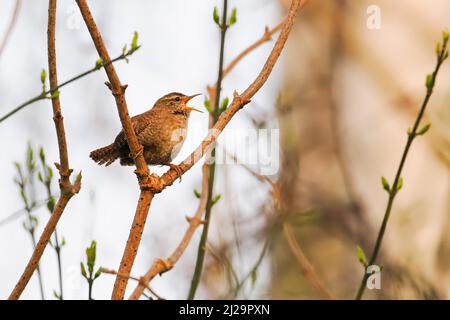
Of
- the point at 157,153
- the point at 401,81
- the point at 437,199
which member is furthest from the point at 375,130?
the point at 157,153

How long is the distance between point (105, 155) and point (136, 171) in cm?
163

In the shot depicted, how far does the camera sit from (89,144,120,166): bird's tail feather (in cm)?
460

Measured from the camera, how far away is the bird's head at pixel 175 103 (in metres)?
5.24

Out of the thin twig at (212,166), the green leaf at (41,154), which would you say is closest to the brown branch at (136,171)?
the thin twig at (212,166)

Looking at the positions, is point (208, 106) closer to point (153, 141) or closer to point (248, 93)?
point (248, 93)

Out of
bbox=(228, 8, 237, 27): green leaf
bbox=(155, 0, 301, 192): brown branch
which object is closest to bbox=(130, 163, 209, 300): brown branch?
bbox=(155, 0, 301, 192): brown branch

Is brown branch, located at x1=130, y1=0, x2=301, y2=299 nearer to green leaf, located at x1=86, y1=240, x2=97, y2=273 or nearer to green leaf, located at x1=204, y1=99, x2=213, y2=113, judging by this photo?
green leaf, located at x1=86, y1=240, x2=97, y2=273

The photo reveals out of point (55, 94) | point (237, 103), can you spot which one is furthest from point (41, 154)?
point (237, 103)

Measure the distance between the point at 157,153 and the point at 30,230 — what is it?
3.78ft

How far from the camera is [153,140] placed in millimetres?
4672

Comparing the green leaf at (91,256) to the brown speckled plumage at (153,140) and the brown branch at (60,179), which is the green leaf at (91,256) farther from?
the brown speckled plumage at (153,140)

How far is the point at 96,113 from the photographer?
26.0ft

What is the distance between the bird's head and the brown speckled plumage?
20cm
